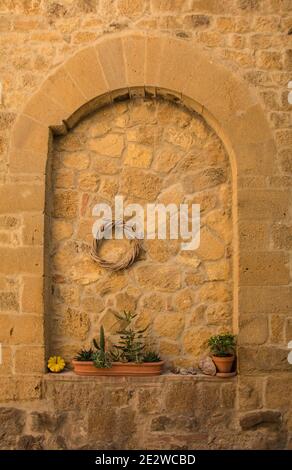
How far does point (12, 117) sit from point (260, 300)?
263cm

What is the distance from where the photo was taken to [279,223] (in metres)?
4.19

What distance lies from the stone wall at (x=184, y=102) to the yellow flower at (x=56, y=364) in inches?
3.6

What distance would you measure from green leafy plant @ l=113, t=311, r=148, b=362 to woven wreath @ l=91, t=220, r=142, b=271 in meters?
0.42

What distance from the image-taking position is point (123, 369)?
416 cm

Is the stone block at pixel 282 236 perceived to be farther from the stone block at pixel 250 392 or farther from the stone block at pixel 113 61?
the stone block at pixel 113 61

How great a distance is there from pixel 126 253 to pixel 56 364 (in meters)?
1.11

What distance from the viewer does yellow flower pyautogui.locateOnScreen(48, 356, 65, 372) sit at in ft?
13.7

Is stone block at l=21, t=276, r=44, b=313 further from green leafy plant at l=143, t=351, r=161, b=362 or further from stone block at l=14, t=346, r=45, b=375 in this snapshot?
green leafy plant at l=143, t=351, r=161, b=362

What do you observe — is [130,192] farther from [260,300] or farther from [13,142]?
[260,300]

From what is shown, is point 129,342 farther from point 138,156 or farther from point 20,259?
point 138,156

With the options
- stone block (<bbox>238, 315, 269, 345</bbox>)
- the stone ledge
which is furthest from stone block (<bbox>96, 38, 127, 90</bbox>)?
the stone ledge

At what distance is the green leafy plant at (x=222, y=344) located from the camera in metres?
4.14

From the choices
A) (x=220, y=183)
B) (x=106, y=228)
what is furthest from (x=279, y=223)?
(x=106, y=228)

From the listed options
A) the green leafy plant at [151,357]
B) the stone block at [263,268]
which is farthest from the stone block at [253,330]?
the green leafy plant at [151,357]
